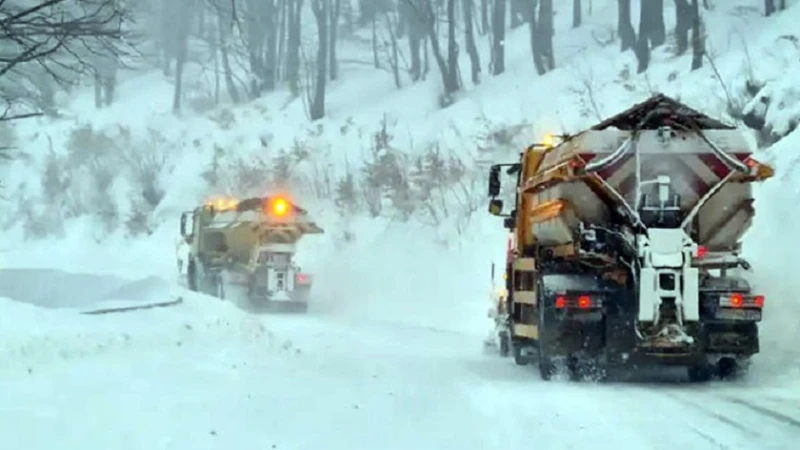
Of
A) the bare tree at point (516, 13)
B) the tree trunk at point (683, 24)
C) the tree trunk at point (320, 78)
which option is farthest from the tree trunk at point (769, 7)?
the bare tree at point (516, 13)

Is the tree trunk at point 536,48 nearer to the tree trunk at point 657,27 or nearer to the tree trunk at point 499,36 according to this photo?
the tree trunk at point 499,36

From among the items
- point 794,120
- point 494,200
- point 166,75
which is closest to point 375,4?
point 166,75

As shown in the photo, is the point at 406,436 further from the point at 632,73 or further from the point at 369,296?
the point at 632,73

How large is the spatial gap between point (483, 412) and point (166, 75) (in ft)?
210

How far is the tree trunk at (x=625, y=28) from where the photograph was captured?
4025cm

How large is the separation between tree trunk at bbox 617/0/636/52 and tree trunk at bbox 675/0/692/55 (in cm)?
236

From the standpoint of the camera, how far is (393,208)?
3894 cm

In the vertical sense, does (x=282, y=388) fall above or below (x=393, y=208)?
below

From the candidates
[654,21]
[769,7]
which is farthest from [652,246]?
[654,21]

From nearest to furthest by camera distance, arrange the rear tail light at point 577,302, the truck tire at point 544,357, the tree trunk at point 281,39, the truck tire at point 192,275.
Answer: the rear tail light at point 577,302 → the truck tire at point 544,357 → the truck tire at point 192,275 → the tree trunk at point 281,39

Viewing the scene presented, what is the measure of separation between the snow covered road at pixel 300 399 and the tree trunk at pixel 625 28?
23638 mm

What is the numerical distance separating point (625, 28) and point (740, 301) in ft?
91.5

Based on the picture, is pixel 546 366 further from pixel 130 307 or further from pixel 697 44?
pixel 697 44

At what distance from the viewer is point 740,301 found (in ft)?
47.3
